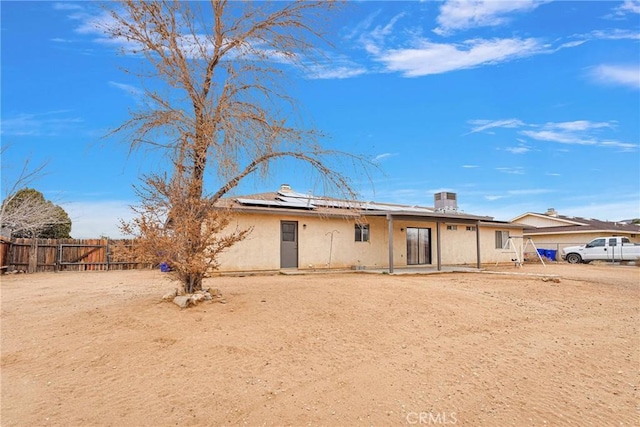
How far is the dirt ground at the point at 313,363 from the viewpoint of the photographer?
3.83 metres

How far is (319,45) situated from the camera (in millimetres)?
8578

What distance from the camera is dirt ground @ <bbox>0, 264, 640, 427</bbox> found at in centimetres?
383

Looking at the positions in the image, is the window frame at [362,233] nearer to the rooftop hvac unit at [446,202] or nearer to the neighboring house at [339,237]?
the neighboring house at [339,237]

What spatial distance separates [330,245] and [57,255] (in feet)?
41.8

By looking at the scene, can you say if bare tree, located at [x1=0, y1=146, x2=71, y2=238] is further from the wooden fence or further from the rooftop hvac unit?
the rooftop hvac unit

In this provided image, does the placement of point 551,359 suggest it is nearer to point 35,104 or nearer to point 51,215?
point 35,104

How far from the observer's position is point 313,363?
502cm

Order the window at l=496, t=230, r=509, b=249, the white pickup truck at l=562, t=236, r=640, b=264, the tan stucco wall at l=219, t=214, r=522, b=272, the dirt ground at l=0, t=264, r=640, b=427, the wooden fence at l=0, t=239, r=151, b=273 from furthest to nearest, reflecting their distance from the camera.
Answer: the white pickup truck at l=562, t=236, r=640, b=264
the window at l=496, t=230, r=509, b=249
the wooden fence at l=0, t=239, r=151, b=273
the tan stucco wall at l=219, t=214, r=522, b=272
the dirt ground at l=0, t=264, r=640, b=427

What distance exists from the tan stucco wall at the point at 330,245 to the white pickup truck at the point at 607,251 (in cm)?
918

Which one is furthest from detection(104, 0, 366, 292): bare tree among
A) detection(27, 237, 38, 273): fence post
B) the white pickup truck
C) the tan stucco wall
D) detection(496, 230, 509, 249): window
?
the white pickup truck

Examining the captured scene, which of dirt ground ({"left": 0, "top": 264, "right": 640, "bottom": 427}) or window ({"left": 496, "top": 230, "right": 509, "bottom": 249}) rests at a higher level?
window ({"left": 496, "top": 230, "right": 509, "bottom": 249})

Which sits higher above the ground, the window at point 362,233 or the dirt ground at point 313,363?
the window at point 362,233

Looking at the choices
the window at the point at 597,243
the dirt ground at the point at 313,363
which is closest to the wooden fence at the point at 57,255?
the dirt ground at the point at 313,363

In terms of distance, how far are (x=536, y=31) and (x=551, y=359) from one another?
1019cm
